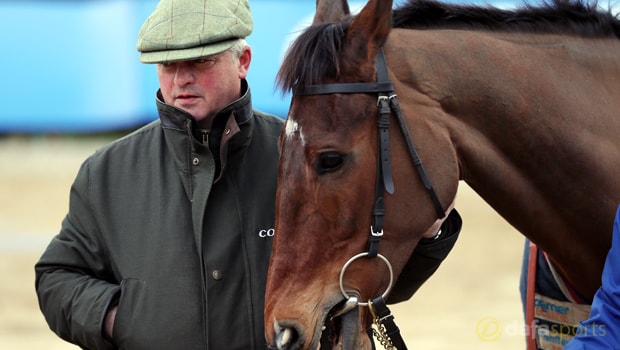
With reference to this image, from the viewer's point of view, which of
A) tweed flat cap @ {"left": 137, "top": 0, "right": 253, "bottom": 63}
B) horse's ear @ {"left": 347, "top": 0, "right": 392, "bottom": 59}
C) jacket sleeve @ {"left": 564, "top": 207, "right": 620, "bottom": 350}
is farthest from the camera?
tweed flat cap @ {"left": 137, "top": 0, "right": 253, "bottom": 63}

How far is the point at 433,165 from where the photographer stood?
2.51 m

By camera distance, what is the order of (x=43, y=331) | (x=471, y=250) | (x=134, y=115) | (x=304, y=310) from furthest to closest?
(x=134, y=115)
(x=471, y=250)
(x=43, y=331)
(x=304, y=310)

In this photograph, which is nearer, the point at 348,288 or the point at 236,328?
the point at 348,288

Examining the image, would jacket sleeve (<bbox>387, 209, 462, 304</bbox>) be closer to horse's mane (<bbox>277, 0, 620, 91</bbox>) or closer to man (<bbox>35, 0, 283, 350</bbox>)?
man (<bbox>35, 0, 283, 350</bbox>)

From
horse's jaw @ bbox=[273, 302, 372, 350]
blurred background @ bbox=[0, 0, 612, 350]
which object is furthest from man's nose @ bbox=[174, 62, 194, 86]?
blurred background @ bbox=[0, 0, 612, 350]

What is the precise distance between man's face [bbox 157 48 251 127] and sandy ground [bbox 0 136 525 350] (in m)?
1.61

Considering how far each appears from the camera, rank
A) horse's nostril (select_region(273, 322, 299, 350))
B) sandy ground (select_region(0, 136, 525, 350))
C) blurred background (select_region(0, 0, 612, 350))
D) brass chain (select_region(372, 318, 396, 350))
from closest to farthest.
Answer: horse's nostril (select_region(273, 322, 299, 350))
brass chain (select_region(372, 318, 396, 350))
sandy ground (select_region(0, 136, 525, 350))
blurred background (select_region(0, 0, 612, 350))

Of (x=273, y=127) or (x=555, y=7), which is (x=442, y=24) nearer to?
(x=555, y=7)

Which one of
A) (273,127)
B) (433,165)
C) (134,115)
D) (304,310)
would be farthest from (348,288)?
(134,115)

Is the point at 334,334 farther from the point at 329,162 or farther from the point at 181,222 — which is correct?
the point at 181,222

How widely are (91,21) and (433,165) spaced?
11.3 meters

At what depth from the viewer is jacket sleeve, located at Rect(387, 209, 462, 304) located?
9.32ft

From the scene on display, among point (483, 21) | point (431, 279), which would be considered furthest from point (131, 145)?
point (431, 279)

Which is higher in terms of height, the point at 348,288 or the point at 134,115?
the point at 348,288
